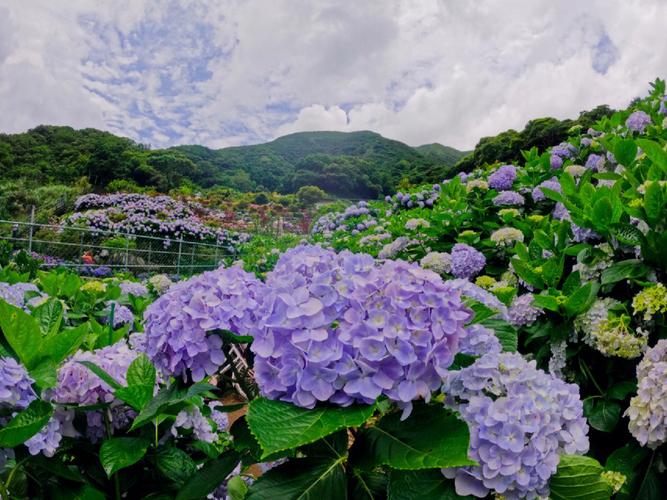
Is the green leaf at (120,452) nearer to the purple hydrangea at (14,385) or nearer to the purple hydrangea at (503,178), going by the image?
the purple hydrangea at (14,385)

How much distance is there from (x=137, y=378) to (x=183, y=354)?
214 mm

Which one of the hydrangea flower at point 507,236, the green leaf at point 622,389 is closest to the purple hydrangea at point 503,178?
the hydrangea flower at point 507,236

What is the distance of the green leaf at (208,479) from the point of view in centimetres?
91

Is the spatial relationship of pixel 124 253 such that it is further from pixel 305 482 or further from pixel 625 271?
pixel 305 482

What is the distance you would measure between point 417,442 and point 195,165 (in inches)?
1348

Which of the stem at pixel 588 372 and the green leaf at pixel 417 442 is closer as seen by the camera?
the green leaf at pixel 417 442

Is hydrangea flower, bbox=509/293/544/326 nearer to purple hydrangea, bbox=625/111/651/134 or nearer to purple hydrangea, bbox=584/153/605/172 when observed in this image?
purple hydrangea, bbox=584/153/605/172

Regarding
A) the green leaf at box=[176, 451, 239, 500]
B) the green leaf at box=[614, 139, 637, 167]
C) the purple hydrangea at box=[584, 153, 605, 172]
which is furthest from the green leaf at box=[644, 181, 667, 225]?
the purple hydrangea at box=[584, 153, 605, 172]

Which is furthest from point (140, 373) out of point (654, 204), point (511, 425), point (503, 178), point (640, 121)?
point (640, 121)

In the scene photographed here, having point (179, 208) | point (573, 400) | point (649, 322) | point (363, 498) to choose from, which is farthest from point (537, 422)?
point (179, 208)

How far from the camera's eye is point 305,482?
79cm

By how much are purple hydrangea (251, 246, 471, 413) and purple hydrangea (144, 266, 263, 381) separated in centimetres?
14

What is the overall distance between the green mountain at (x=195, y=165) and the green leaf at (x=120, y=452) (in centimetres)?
2312

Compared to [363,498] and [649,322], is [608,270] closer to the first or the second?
[649,322]
